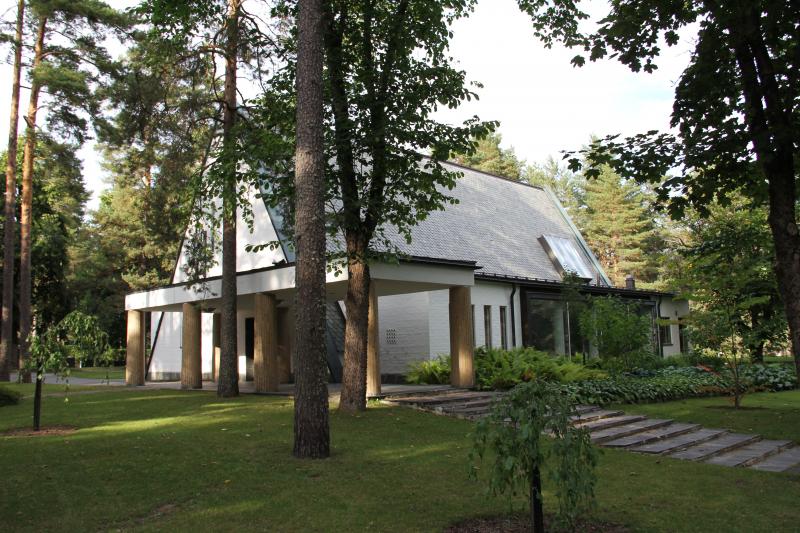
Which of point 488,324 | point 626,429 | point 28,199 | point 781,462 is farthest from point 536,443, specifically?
point 28,199

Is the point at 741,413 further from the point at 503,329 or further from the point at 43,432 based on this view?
the point at 43,432

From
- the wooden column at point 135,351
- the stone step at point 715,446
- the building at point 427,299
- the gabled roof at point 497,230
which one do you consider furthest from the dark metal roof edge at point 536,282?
the wooden column at point 135,351

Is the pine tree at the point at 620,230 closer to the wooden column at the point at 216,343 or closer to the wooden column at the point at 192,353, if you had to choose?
the wooden column at the point at 216,343

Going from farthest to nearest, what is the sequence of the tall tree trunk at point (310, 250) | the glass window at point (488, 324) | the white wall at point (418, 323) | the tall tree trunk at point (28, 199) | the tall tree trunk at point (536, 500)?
the tall tree trunk at point (28, 199) < the glass window at point (488, 324) < the white wall at point (418, 323) < the tall tree trunk at point (310, 250) < the tall tree trunk at point (536, 500)

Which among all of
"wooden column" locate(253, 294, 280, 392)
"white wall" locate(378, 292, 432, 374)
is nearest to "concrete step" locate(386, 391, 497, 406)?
"wooden column" locate(253, 294, 280, 392)

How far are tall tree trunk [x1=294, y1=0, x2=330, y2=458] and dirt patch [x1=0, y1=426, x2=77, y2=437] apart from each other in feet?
14.9

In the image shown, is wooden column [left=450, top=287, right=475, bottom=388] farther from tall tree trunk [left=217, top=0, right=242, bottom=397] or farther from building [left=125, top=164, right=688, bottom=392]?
tall tree trunk [left=217, top=0, right=242, bottom=397]

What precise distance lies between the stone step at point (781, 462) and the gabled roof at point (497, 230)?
11497 mm

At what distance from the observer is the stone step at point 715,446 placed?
968 cm

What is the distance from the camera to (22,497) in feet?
20.6

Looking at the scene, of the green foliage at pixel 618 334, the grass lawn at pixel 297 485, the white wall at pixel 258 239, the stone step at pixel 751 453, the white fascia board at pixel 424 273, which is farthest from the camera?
the white wall at pixel 258 239

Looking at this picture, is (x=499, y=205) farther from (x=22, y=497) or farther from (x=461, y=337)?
(x=22, y=497)

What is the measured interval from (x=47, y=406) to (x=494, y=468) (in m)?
12.7

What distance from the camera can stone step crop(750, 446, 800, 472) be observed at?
8.91 m
